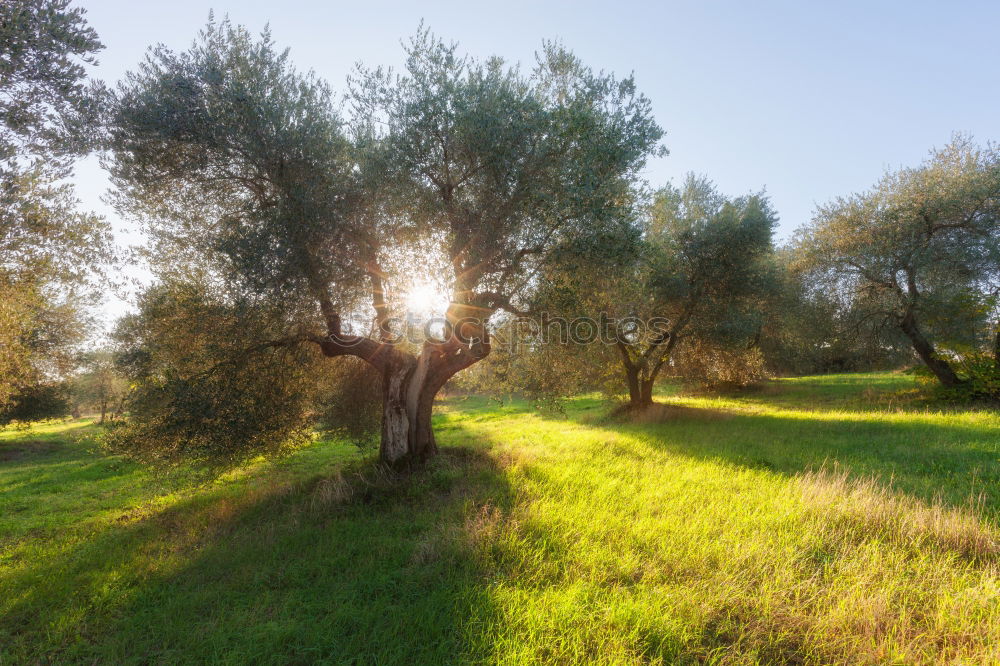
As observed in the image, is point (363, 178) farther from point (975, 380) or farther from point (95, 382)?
point (95, 382)


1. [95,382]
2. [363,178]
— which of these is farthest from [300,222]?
[95,382]

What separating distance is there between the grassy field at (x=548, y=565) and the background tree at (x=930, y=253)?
407 inches

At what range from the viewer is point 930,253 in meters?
19.1

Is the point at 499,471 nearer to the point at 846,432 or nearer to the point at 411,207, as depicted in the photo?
the point at 411,207

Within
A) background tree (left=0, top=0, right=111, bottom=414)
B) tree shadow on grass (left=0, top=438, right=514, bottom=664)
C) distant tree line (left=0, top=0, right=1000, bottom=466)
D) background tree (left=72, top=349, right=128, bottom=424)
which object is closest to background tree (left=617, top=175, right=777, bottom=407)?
distant tree line (left=0, top=0, right=1000, bottom=466)

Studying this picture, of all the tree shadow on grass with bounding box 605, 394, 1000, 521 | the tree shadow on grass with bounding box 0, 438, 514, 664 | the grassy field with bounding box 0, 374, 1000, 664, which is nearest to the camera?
the grassy field with bounding box 0, 374, 1000, 664

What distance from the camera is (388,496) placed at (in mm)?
9781

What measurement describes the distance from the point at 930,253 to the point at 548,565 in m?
25.5

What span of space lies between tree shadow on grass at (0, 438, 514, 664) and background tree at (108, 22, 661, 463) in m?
4.65

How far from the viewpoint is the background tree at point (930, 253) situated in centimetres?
1839

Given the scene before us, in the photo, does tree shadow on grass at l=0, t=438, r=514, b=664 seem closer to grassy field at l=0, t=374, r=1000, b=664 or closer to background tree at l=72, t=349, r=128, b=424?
grassy field at l=0, t=374, r=1000, b=664

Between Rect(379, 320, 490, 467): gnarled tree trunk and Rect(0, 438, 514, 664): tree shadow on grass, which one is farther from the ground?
Rect(379, 320, 490, 467): gnarled tree trunk

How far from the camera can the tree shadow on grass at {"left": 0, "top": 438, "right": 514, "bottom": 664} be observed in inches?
186

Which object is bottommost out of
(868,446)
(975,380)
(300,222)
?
(868,446)
